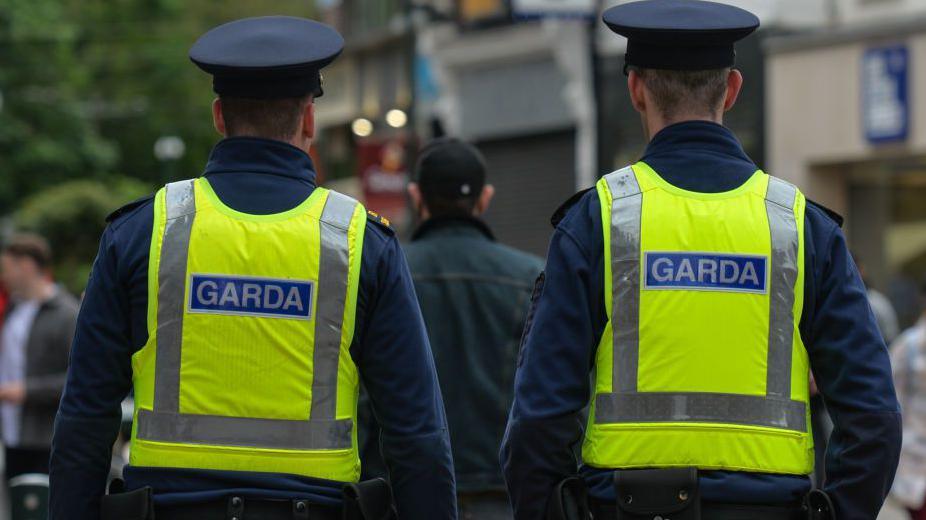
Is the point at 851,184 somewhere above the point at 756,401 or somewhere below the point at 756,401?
below

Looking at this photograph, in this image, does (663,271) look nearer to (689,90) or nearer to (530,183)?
A: (689,90)

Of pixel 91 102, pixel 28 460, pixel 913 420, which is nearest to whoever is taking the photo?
pixel 913 420

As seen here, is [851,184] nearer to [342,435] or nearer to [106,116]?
[342,435]

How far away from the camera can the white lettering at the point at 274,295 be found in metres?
4.09

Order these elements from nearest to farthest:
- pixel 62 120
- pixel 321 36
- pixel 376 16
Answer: pixel 321 36, pixel 376 16, pixel 62 120

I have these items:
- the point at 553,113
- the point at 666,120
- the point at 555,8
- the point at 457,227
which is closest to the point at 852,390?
the point at 666,120

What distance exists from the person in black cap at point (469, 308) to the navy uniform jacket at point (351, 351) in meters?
1.92

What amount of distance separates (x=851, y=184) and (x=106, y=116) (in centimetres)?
3139

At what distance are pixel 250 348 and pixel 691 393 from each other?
3.25 feet

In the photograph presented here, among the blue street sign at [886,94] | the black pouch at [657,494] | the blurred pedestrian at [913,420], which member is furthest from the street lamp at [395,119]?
→ the black pouch at [657,494]

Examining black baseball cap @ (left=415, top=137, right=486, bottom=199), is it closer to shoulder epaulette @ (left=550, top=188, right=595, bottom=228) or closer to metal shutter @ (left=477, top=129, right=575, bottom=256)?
shoulder epaulette @ (left=550, top=188, right=595, bottom=228)

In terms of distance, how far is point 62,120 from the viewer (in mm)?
41344

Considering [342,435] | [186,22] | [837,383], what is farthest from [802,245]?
[186,22]

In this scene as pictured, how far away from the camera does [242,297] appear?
409 centimetres
